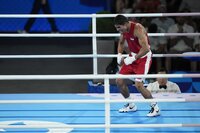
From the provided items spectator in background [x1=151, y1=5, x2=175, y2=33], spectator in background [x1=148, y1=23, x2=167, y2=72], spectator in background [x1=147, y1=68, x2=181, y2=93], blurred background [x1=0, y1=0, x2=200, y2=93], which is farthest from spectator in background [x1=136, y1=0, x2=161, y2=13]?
spectator in background [x1=147, y1=68, x2=181, y2=93]

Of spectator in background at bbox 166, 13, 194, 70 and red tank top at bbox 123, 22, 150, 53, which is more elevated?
spectator in background at bbox 166, 13, 194, 70

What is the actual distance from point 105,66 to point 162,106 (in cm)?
179

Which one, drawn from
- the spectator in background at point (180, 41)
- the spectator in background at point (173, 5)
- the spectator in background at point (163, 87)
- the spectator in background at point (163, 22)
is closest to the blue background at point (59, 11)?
the spectator in background at point (173, 5)

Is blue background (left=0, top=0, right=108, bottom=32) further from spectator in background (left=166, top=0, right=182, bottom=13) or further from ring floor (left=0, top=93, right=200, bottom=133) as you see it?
ring floor (left=0, top=93, right=200, bottom=133)

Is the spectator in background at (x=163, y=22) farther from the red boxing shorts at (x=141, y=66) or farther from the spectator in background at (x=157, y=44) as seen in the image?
the red boxing shorts at (x=141, y=66)

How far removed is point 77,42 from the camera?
1005 cm

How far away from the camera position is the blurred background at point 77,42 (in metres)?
7.40

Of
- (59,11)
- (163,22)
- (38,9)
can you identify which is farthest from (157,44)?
(38,9)

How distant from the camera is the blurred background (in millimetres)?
7398

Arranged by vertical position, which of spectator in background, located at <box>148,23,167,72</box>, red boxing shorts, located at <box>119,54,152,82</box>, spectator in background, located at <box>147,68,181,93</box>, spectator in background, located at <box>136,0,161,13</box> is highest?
spectator in background, located at <box>136,0,161,13</box>

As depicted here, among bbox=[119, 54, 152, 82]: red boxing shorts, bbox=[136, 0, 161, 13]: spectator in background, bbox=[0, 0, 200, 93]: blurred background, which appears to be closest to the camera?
bbox=[119, 54, 152, 82]: red boxing shorts

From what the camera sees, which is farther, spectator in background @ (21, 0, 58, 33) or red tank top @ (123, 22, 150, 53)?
spectator in background @ (21, 0, 58, 33)

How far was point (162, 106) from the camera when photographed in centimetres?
498

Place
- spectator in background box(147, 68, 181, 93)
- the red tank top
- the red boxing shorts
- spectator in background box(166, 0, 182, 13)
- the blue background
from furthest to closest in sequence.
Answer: the blue background
spectator in background box(166, 0, 182, 13)
spectator in background box(147, 68, 181, 93)
the red boxing shorts
the red tank top
